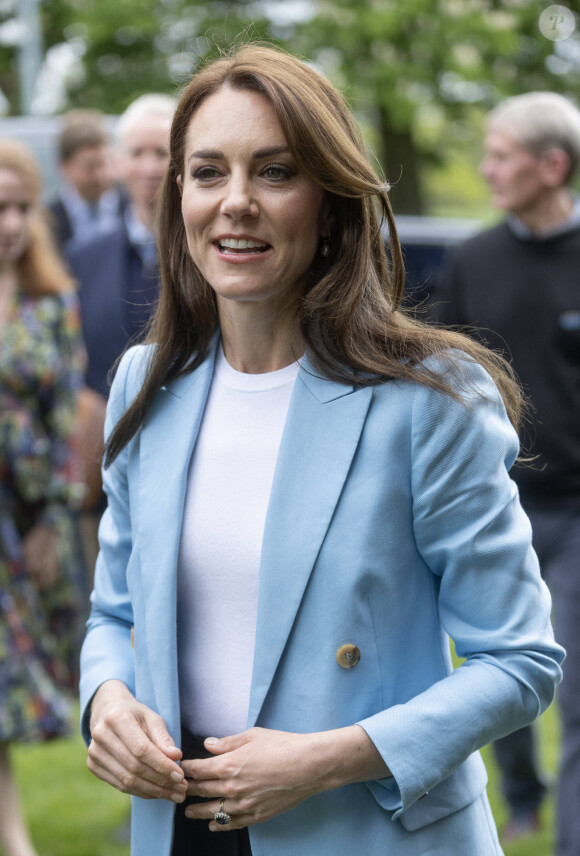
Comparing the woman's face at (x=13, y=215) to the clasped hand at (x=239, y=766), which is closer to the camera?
the clasped hand at (x=239, y=766)

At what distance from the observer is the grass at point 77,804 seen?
4.70 meters

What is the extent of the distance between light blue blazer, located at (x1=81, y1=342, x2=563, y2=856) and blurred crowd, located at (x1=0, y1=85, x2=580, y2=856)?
7.25ft

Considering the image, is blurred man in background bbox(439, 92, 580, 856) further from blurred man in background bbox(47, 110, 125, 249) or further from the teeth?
blurred man in background bbox(47, 110, 125, 249)

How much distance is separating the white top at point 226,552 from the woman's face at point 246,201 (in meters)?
0.20

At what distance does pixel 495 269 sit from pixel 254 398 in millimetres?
2717

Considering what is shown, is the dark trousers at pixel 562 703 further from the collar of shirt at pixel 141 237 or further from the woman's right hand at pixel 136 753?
the woman's right hand at pixel 136 753

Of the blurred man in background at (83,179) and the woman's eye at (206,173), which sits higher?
the woman's eye at (206,173)

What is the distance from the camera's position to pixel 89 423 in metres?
4.78

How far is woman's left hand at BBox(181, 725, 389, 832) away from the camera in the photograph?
1.92 metres

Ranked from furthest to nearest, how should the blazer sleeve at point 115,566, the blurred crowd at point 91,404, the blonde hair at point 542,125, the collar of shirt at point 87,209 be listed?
the collar of shirt at point 87,209 < the blonde hair at point 542,125 < the blurred crowd at point 91,404 < the blazer sleeve at point 115,566

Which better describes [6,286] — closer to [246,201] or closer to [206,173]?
[206,173]

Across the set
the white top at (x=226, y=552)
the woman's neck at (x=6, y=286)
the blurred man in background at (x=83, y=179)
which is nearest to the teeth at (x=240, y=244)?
the white top at (x=226, y=552)

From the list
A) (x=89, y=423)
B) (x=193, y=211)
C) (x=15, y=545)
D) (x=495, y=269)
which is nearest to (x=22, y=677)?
(x=15, y=545)

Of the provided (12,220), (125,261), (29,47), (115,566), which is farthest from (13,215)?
(29,47)
